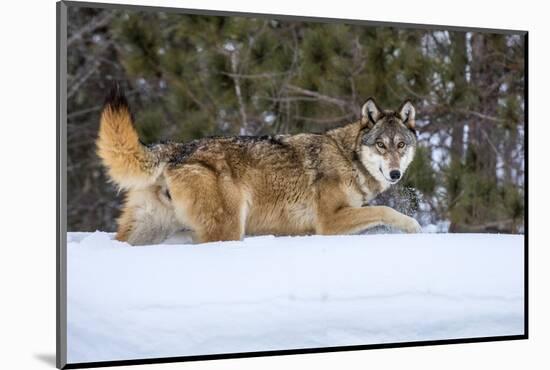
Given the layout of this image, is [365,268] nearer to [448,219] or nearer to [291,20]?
[448,219]

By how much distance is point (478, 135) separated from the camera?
6.11 m

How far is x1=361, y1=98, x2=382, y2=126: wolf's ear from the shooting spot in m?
5.81

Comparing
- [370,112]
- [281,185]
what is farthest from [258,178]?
[370,112]

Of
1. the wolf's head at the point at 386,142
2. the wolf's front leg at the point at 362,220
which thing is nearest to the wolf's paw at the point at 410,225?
the wolf's front leg at the point at 362,220

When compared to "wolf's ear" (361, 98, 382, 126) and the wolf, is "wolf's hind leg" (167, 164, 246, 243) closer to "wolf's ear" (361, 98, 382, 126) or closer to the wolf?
the wolf

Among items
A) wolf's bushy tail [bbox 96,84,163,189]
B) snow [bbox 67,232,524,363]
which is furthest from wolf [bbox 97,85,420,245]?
snow [bbox 67,232,524,363]

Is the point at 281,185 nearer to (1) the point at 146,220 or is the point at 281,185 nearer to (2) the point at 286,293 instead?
(2) the point at 286,293

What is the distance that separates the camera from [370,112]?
19.1 feet

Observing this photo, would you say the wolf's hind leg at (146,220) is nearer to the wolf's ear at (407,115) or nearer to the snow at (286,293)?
the snow at (286,293)

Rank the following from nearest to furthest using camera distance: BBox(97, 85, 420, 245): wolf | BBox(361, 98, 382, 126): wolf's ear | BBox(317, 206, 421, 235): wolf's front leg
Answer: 1. BBox(97, 85, 420, 245): wolf
2. BBox(317, 206, 421, 235): wolf's front leg
3. BBox(361, 98, 382, 126): wolf's ear

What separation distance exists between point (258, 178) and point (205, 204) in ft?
1.54

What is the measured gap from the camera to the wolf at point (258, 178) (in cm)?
528

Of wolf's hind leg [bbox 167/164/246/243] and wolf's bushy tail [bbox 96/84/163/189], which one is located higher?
wolf's bushy tail [bbox 96/84/163/189]

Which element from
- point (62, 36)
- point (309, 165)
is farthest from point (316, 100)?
point (62, 36)
